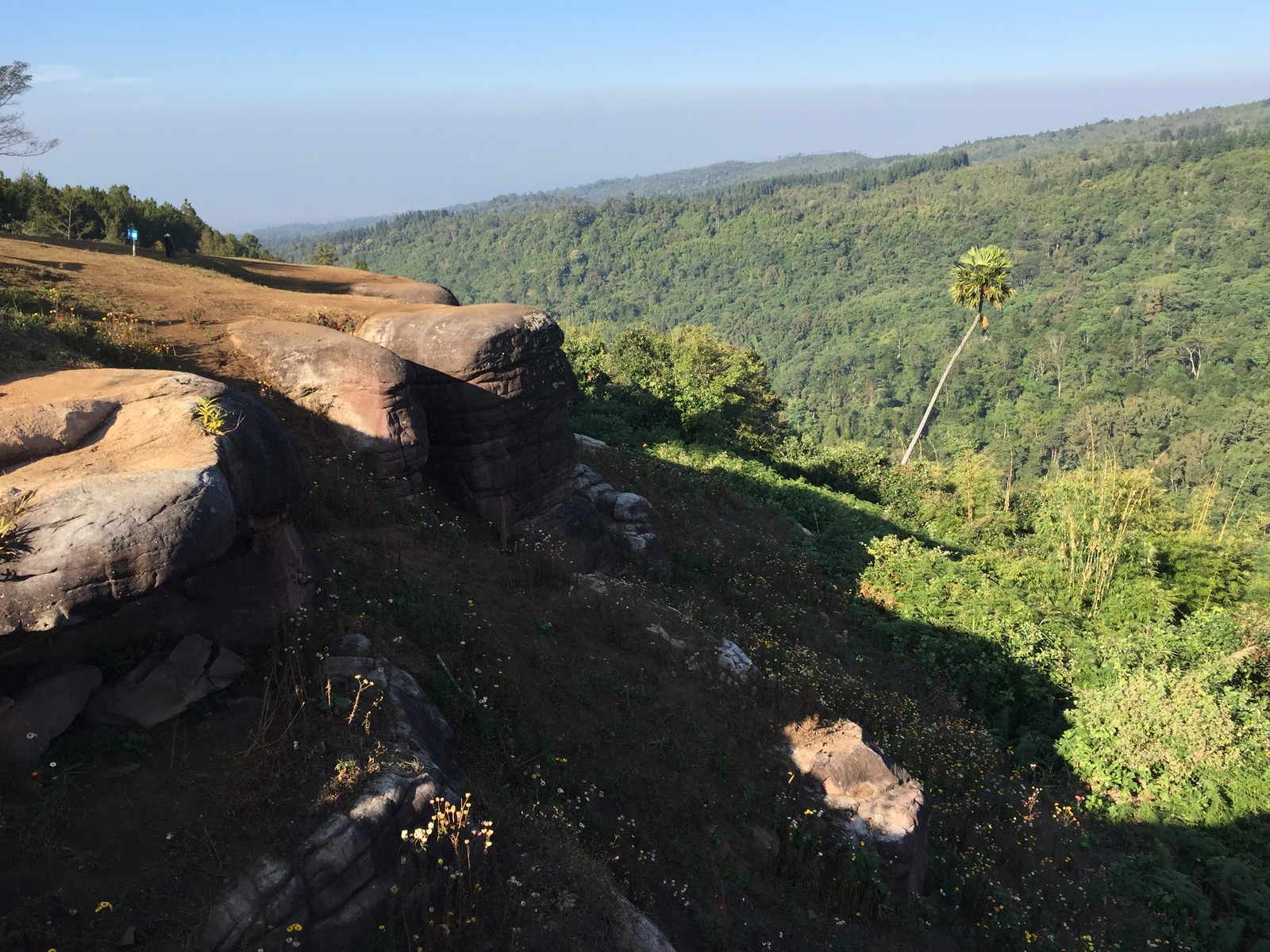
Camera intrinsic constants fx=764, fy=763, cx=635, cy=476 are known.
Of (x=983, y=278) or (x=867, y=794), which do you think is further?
(x=983, y=278)

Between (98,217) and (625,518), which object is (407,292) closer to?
(625,518)

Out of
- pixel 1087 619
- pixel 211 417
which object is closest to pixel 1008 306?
pixel 1087 619

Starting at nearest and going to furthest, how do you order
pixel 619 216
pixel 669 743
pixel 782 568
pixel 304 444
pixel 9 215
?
pixel 669 743
pixel 304 444
pixel 782 568
pixel 9 215
pixel 619 216

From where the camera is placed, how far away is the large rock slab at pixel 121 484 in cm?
447

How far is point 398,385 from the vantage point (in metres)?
10.2

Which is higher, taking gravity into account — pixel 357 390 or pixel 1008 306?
pixel 357 390

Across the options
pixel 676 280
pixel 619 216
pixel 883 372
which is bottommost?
pixel 883 372

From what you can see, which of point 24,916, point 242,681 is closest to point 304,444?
point 242,681

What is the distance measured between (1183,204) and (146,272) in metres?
154

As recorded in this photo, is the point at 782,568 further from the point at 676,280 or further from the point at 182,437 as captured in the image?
the point at 676,280

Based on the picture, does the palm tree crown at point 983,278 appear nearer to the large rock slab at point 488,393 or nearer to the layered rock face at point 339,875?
the large rock slab at point 488,393

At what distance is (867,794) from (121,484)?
272 inches

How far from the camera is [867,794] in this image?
756cm

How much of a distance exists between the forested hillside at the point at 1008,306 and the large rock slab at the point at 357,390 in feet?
63.4
